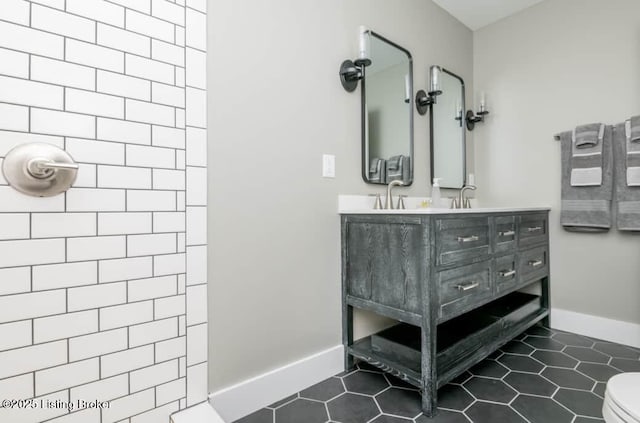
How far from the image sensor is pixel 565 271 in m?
2.35

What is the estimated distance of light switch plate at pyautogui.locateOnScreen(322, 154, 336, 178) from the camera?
1.72m

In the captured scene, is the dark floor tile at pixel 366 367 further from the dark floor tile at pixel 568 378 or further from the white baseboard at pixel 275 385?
the dark floor tile at pixel 568 378

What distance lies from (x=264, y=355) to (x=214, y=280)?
438 mm

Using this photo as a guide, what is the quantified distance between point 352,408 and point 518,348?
1234 mm

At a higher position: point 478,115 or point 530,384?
point 478,115

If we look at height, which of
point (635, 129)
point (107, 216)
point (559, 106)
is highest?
point (559, 106)

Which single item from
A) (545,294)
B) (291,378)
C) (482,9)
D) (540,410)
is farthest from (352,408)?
(482,9)

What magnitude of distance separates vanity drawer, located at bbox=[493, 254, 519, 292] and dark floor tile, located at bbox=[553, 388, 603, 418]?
0.53 m

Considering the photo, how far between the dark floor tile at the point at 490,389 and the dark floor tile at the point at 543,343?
64 cm

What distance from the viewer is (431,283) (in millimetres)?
1410

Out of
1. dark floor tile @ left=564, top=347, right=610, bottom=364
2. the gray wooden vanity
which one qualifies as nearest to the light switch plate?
the gray wooden vanity

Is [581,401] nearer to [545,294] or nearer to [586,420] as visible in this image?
[586,420]

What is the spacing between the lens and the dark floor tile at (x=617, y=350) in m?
1.90

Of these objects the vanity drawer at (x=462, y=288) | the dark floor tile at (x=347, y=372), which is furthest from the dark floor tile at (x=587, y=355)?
the dark floor tile at (x=347, y=372)
